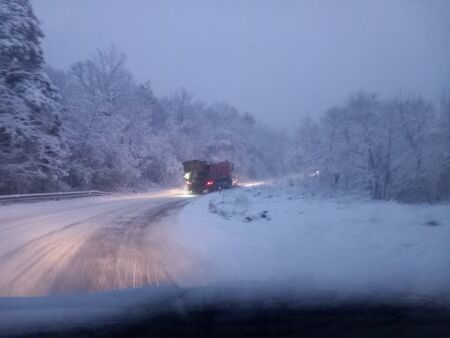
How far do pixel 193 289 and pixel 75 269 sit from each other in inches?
135

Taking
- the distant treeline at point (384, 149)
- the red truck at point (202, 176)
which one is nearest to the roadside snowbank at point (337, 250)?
the distant treeline at point (384, 149)

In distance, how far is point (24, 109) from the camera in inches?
1045

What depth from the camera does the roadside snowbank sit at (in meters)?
6.19

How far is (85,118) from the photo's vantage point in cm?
3828

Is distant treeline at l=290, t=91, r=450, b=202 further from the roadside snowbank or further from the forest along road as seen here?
the forest along road

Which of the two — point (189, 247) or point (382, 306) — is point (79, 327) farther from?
point (189, 247)

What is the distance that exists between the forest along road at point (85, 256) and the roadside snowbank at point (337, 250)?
2.58ft

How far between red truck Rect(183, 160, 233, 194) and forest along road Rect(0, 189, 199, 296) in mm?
24149

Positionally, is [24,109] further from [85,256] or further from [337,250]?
[337,250]

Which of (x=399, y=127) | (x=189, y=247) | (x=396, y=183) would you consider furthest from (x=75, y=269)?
(x=399, y=127)

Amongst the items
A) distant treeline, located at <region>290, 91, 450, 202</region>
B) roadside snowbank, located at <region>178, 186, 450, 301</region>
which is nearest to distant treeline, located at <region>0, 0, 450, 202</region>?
distant treeline, located at <region>290, 91, 450, 202</region>

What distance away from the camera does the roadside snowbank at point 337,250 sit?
6191mm

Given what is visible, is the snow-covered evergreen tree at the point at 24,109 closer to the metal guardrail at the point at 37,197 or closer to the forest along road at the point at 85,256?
the metal guardrail at the point at 37,197

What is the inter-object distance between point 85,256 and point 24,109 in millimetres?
20757
